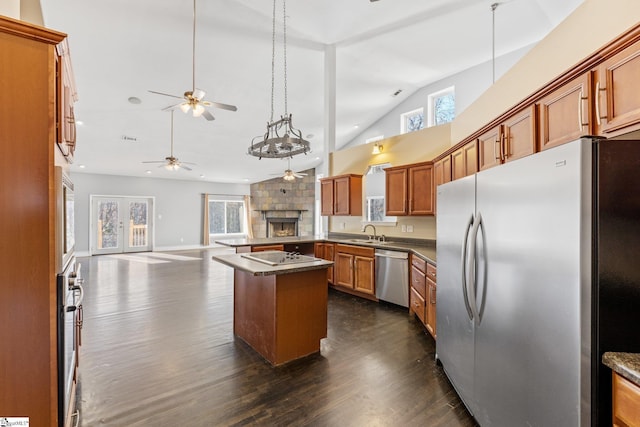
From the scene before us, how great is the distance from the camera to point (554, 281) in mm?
1165

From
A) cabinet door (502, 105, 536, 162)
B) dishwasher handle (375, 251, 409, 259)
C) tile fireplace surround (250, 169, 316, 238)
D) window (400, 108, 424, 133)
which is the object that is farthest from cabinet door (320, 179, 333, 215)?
tile fireplace surround (250, 169, 316, 238)

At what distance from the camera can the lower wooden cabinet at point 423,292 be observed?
9.63 feet

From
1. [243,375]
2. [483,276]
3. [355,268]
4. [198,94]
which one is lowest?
[243,375]

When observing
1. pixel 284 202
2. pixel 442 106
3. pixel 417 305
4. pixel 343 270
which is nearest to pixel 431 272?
pixel 417 305

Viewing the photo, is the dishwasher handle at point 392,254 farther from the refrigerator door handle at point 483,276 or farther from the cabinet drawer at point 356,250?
the refrigerator door handle at point 483,276

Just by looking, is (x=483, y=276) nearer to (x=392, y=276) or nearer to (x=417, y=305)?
(x=417, y=305)

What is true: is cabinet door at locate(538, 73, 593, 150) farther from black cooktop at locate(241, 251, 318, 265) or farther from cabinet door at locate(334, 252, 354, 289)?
cabinet door at locate(334, 252, 354, 289)

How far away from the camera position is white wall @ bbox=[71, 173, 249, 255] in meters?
8.80

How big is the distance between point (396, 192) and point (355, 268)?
52.5 inches

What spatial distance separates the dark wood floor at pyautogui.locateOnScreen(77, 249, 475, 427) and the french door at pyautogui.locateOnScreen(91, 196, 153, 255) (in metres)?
6.19

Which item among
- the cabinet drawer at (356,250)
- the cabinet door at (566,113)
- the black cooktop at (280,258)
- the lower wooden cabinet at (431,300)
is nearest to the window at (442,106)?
the cabinet drawer at (356,250)

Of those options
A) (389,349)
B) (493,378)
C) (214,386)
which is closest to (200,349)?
(214,386)

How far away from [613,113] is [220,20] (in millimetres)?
4270

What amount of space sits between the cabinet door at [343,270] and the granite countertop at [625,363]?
11.8 ft
